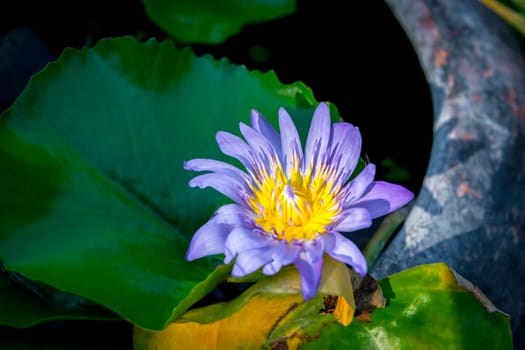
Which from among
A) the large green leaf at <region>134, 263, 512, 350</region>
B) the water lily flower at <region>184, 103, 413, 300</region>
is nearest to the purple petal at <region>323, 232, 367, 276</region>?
the water lily flower at <region>184, 103, 413, 300</region>

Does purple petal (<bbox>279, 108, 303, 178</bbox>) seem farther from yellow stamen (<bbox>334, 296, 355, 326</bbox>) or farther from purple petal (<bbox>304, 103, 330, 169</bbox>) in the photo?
yellow stamen (<bbox>334, 296, 355, 326</bbox>)

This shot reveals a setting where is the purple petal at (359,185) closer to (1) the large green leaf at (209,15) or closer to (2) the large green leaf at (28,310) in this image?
(2) the large green leaf at (28,310)

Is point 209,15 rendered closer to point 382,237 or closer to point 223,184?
point 382,237

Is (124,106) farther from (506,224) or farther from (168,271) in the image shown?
(506,224)

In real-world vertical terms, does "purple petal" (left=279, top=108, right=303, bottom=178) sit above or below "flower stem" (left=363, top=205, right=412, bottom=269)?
above

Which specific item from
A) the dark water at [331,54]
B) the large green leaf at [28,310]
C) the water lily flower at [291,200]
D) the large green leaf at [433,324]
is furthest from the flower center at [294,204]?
the dark water at [331,54]

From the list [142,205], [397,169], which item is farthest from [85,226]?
[397,169]

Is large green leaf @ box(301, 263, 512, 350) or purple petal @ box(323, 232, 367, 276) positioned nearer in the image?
purple petal @ box(323, 232, 367, 276)
